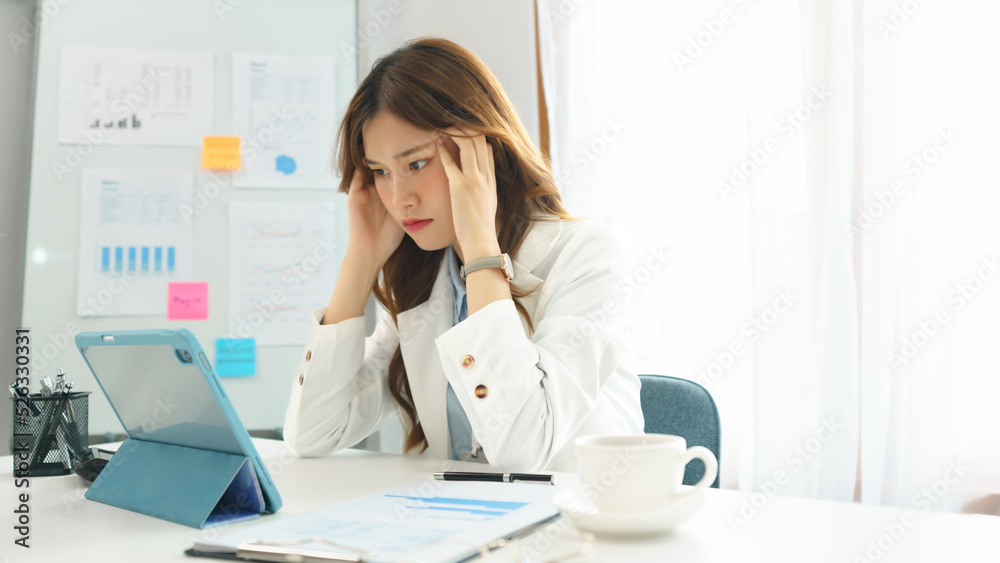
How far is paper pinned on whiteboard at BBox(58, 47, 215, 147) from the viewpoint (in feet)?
6.44

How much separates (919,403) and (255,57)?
6.50 feet

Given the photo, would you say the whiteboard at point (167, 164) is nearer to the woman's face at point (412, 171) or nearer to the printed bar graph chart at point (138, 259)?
the printed bar graph chart at point (138, 259)

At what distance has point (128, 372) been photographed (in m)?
0.78

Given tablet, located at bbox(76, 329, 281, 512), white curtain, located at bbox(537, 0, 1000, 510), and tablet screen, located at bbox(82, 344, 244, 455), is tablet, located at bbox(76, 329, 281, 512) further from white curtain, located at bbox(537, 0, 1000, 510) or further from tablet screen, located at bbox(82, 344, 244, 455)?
white curtain, located at bbox(537, 0, 1000, 510)

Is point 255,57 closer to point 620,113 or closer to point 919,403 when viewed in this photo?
point 620,113

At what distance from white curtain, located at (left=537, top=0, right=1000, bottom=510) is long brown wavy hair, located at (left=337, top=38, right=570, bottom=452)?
0.61m

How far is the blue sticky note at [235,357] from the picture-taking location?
2.01 meters

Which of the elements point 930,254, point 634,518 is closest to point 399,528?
point 634,518

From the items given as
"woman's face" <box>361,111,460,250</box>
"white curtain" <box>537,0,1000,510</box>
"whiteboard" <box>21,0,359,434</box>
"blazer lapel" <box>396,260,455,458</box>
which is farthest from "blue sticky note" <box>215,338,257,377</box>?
"white curtain" <box>537,0,1000,510</box>

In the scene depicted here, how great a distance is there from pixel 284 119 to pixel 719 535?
190 cm

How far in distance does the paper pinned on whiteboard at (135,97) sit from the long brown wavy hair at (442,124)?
0.92 meters

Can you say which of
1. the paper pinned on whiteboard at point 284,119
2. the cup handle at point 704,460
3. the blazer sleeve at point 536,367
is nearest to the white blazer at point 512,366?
the blazer sleeve at point 536,367

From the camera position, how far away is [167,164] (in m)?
2.02

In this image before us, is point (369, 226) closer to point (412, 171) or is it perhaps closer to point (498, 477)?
point (412, 171)
